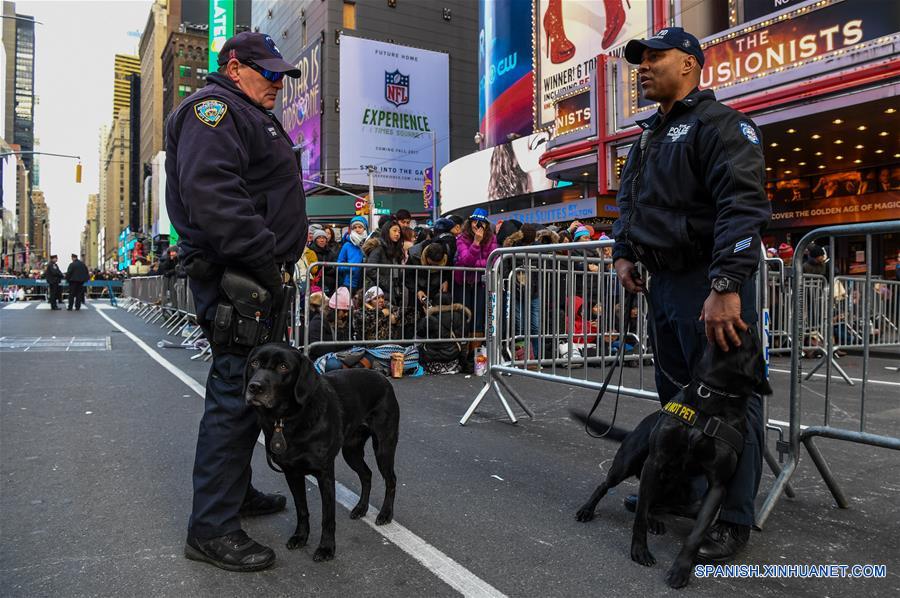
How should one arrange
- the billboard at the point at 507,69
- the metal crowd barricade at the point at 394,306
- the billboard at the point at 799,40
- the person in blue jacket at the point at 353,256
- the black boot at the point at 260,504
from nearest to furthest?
the black boot at the point at 260,504, the metal crowd barricade at the point at 394,306, the person in blue jacket at the point at 353,256, the billboard at the point at 799,40, the billboard at the point at 507,69

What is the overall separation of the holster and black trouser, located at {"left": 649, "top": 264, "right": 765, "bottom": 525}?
71.9 inches

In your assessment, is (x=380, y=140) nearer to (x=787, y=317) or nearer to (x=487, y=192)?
(x=487, y=192)

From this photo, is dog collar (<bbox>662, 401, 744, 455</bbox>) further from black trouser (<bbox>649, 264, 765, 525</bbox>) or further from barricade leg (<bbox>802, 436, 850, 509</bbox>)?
barricade leg (<bbox>802, 436, 850, 509</bbox>)

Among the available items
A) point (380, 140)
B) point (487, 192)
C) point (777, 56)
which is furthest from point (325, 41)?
point (777, 56)

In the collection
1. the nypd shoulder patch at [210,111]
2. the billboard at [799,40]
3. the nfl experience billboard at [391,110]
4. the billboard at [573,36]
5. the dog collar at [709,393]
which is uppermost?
the nfl experience billboard at [391,110]

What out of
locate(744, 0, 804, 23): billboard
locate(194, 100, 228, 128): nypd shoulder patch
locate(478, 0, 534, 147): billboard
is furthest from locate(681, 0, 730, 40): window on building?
locate(194, 100, 228, 128): nypd shoulder patch

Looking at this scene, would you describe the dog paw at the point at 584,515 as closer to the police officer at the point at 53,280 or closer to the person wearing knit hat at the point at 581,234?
the person wearing knit hat at the point at 581,234

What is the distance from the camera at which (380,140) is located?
67.8 metres

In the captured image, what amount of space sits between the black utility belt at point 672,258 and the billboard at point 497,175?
25.9 m

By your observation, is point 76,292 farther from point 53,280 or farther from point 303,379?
point 303,379

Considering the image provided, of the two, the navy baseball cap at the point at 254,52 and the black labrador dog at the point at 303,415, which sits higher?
the navy baseball cap at the point at 254,52

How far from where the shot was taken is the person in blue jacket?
7.74 metres

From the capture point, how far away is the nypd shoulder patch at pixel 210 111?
8.38 feet

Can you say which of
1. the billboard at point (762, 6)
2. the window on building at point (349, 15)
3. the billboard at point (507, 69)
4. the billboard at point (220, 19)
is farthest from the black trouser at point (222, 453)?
the billboard at point (220, 19)
